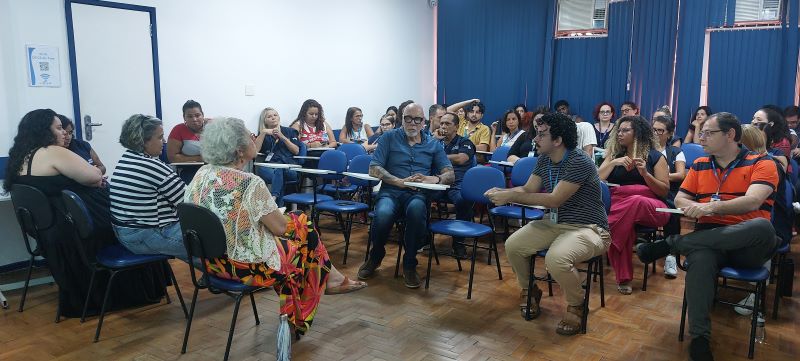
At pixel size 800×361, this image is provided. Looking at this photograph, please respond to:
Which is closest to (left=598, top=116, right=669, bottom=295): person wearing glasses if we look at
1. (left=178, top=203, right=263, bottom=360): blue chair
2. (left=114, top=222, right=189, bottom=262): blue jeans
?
(left=178, top=203, right=263, bottom=360): blue chair

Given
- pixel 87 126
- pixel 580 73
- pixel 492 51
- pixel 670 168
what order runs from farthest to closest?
pixel 492 51 → pixel 580 73 → pixel 87 126 → pixel 670 168

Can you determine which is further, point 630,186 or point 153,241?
point 630,186

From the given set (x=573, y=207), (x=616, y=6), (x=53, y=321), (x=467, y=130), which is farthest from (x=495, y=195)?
(x=616, y=6)

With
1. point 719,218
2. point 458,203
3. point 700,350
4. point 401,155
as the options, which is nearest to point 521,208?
point 458,203

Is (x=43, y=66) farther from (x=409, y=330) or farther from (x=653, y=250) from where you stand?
(x=653, y=250)

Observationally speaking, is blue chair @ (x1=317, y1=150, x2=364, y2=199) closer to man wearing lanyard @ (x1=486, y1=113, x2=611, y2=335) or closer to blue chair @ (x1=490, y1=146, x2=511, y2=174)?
blue chair @ (x1=490, y1=146, x2=511, y2=174)

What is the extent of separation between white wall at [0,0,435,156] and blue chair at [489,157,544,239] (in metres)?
3.40

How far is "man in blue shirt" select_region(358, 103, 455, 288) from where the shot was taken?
12.9 ft

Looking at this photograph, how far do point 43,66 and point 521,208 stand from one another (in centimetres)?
421

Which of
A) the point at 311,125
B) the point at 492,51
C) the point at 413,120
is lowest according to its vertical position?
the point at 311,125

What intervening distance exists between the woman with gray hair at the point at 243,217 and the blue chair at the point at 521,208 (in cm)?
197

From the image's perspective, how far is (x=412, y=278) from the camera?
154 inches

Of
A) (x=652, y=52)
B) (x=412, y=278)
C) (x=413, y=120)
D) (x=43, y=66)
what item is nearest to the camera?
(x=412, y=278)

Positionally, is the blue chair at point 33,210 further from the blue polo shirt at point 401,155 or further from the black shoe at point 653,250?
the black shoe at point 653,250
